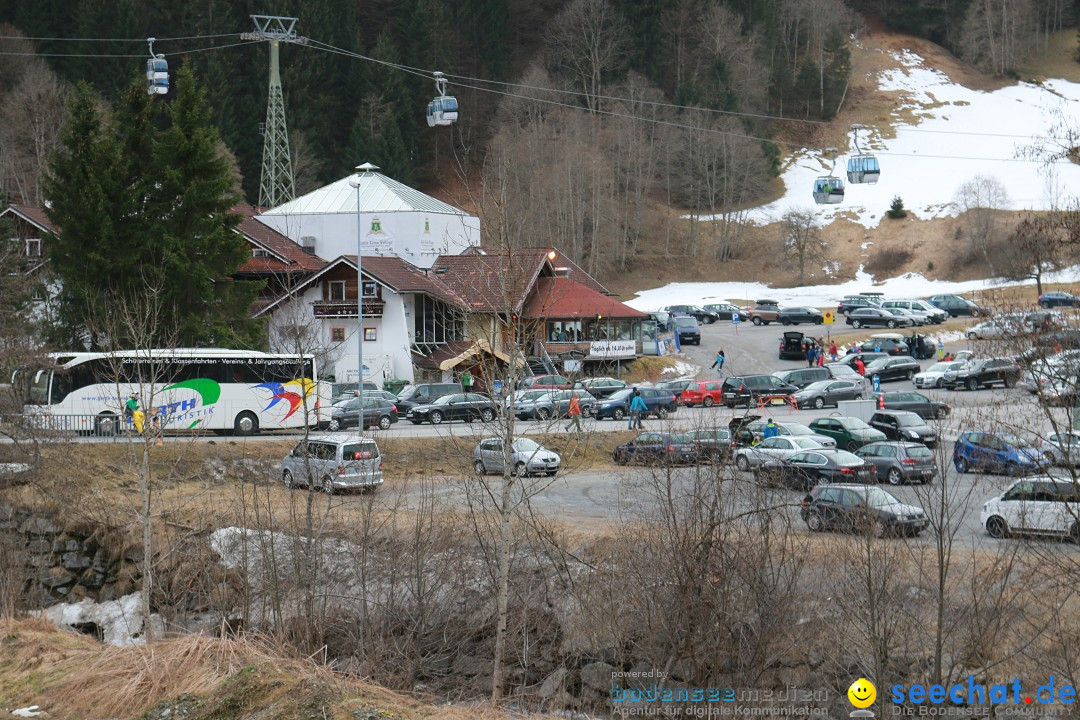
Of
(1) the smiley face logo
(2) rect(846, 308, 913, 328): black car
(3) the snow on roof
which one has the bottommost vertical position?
(1) the smiley face logo

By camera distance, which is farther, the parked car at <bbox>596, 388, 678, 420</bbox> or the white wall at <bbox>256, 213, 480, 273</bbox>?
the white wall at <bbox>256, 213, 480, 273</bbox>

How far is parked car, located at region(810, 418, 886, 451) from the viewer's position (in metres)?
35.8

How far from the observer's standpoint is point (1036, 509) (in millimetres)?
22812

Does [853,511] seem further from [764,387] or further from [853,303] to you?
[853,303]

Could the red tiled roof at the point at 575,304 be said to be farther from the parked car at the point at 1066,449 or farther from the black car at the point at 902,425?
the parked car at the point at 1066,449

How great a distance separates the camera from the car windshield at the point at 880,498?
23.4 metres

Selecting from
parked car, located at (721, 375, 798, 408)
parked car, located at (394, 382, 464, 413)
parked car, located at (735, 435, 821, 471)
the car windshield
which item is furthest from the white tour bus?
the car windshield

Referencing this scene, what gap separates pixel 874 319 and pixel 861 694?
185 ft

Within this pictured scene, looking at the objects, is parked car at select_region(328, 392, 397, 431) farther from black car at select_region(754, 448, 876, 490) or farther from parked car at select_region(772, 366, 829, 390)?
parked car at select_region(772, 366, 829, 390)

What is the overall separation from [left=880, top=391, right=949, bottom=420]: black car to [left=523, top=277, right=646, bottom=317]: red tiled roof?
751 inches

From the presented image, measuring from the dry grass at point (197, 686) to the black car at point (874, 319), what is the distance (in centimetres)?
6008

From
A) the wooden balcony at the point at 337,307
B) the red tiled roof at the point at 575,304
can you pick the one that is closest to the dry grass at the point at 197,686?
the wooden balcony at the point at 337,307

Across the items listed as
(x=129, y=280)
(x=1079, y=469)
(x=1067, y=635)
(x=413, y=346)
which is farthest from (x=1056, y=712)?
(x=413, y=346)

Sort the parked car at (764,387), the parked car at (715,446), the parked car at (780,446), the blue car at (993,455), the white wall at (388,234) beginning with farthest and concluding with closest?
the white wall at (388,234)
the parked car at (764,387)
the parked car at (780,446)
the blue car at (993,455)
the parked car at (715,446)
